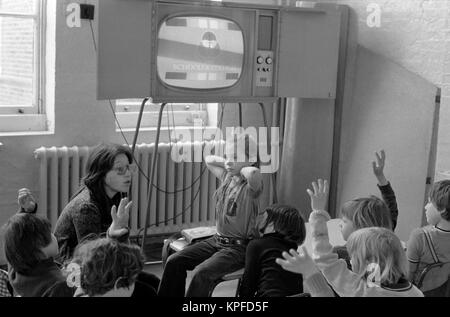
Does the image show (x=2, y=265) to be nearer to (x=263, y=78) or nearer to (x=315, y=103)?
(x=263, y=78)

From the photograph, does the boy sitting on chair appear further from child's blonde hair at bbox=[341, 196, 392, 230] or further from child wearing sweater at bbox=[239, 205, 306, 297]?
child's blonde hair at bbox=[341, 196, 392, 230]

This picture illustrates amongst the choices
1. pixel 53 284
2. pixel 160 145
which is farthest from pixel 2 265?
pixel 53 284

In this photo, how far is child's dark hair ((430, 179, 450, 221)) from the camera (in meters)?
2.46

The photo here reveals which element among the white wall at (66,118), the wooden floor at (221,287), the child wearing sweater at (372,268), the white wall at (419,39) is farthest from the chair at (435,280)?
the white wall at (66,118)

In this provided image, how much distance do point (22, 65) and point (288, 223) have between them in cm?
222

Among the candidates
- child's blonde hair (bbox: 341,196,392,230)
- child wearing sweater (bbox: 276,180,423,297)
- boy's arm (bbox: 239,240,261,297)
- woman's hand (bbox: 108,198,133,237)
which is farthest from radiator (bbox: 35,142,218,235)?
child wearing sweater (bbox: 276,180,423,297)

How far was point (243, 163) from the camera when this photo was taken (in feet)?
9.97

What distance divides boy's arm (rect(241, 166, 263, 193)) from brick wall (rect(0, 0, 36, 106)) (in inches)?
65.6

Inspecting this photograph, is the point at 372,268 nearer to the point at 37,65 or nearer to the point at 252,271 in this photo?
the point at 252,271

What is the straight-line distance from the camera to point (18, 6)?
150 inches

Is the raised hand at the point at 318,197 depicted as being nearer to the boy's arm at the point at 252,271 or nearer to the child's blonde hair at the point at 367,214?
the child's blonde hair at the point at 367,214

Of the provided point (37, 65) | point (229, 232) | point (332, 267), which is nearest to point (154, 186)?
point (37, 65)

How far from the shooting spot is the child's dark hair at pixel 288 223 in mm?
2449

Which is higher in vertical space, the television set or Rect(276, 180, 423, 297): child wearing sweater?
the television set
